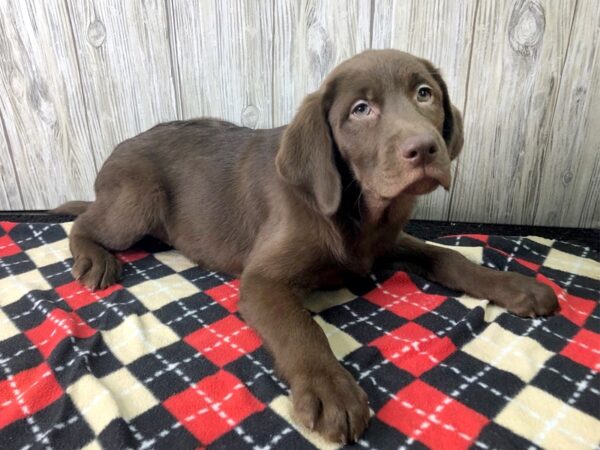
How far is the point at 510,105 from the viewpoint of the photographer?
7.83 ft

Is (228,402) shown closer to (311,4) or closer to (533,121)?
(311,4)

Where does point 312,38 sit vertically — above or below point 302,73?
above

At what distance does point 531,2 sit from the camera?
2203 millimetres

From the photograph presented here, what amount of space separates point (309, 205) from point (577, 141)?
5.17 feet

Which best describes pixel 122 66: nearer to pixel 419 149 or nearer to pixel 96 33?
pixel 96 33

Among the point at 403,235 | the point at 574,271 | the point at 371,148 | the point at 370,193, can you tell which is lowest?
the point at 574,271

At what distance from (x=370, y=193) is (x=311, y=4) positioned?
1.18m

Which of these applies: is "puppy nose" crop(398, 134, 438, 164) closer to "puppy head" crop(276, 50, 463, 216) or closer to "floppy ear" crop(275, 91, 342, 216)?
"puppy head" crop(276, 50, 463, 216)

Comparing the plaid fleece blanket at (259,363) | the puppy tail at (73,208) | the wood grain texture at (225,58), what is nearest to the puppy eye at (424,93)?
the plaid fleece blanket at (259,363)

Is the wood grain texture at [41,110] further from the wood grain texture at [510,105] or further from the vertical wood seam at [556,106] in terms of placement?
the vertical wood seam at [556,106]

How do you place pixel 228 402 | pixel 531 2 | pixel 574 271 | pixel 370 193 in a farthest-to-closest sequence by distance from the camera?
pixel 531 2 < pixel 574 271 < pixel 370 193 < pixel 228 402

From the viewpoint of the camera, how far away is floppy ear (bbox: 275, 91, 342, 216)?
5.09ft

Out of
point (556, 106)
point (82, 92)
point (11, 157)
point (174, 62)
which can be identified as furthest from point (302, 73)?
point (11, 157)

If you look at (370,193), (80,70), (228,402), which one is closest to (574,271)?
(370,193)
